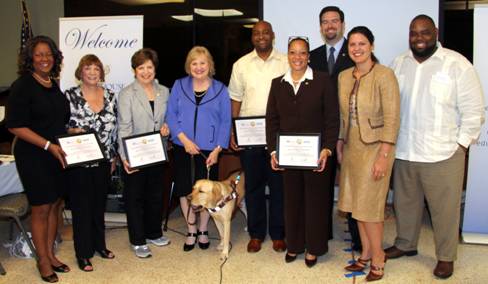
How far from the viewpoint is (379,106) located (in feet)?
10.4

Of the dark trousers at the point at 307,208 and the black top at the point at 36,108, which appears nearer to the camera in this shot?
the black top at the point at 36,108

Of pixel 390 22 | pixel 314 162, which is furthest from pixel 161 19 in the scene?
pixel 314 162

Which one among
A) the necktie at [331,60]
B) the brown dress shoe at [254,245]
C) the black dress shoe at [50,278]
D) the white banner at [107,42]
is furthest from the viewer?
the white banner at [107,42]

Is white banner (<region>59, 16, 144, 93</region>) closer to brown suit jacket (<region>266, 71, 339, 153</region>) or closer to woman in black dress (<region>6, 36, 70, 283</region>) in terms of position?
woman in black dress (<region>6, 36, 70, 283</region>)

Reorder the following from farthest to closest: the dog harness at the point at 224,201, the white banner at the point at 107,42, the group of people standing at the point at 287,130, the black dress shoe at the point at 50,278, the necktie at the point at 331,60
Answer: the white banner at the point at 107,42, the necktie at the point at 331,60, the dog harness at the point at 224,201, the black dress shoe at the point at 50,278, the group of people standing at the point at 287,130

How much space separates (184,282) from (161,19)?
→ 425 centimetres

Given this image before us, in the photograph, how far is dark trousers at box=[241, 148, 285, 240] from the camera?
3930 millimetres

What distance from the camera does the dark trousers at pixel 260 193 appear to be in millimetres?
3930

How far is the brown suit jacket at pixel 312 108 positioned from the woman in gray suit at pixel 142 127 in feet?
3.36

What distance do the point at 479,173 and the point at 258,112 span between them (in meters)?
2.00

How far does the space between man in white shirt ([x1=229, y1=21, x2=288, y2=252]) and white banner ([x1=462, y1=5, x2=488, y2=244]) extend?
161 cm

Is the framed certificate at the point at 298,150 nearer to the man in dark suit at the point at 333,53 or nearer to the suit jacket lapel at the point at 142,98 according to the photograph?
the man in dark suit at the point at 333,53

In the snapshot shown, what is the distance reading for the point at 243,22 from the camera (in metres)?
6.09

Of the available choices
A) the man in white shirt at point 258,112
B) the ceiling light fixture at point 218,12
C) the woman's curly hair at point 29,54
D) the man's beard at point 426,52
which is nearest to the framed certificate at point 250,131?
the man in white shirt at point 258,112
